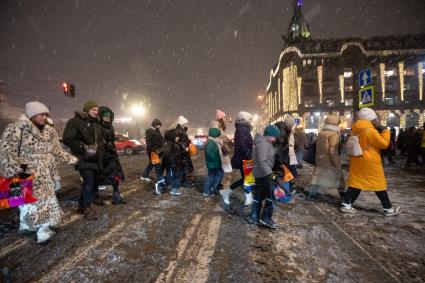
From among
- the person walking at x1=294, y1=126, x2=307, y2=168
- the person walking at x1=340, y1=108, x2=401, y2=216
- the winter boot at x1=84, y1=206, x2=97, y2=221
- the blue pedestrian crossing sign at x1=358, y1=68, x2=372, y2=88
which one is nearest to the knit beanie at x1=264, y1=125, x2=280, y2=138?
the person walking at x1=340, y1=108, x2=401, y2=216

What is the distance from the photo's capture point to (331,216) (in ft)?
15.6

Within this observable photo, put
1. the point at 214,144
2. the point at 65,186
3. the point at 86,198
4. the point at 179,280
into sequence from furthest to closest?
the point at 65,186 < the point at 214,144 < the point at 86,198 < the point at 179,280

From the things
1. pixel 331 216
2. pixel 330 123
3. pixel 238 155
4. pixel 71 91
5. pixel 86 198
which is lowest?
pixel 331 216

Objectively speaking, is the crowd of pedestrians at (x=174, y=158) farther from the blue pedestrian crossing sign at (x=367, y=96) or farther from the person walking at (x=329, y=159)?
the blue pedestrian crossing sign at (x=367, y=96)

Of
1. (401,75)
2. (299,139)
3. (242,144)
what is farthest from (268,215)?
(401,75)

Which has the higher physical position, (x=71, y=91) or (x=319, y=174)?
(x=71, y=91)

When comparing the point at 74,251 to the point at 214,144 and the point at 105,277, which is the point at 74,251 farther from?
the point at 214,144

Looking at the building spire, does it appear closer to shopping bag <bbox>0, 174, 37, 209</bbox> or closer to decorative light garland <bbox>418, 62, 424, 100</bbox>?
decorative light garland <bbox>418, 62, 424, 100</bbox>

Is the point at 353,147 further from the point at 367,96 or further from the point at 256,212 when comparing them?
the point at 367,96

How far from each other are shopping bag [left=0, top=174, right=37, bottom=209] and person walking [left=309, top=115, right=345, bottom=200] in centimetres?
526

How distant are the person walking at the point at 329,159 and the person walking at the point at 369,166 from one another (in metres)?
0.70

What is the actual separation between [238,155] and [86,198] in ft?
10.0

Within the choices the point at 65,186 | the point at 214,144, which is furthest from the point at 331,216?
the point at 65,186

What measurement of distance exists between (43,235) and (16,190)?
71 centimetres
